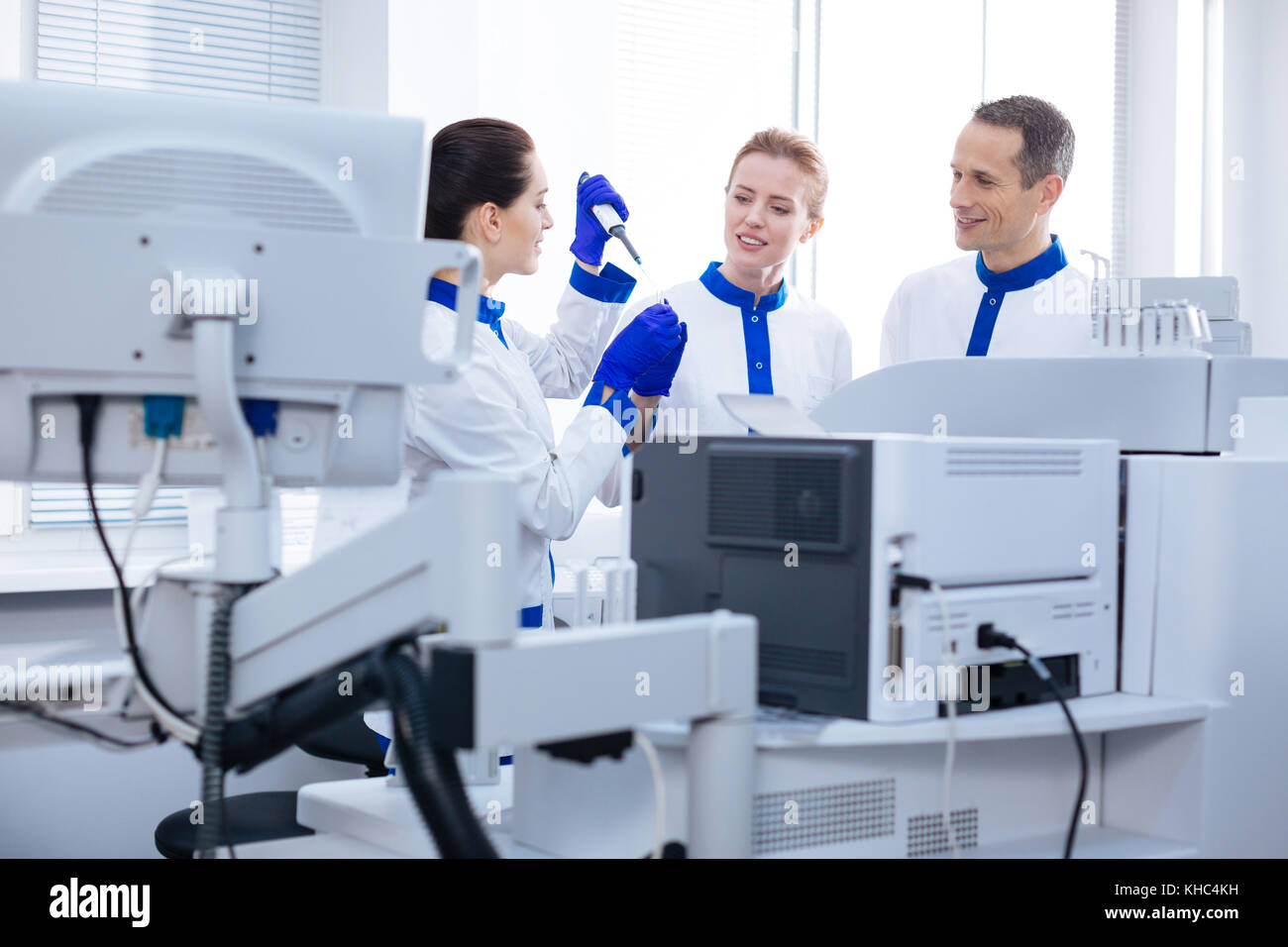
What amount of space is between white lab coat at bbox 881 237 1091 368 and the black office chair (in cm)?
130

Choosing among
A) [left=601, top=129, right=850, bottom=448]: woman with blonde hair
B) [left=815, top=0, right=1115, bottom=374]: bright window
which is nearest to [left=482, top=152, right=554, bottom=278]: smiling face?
[left=601, top=129, right=850, bottom=448]: woman with blonde hair

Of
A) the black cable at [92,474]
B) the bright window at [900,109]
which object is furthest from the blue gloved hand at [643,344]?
the bright window at [900,109]

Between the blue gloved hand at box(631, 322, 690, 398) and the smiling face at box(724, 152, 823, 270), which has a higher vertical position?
the smiling face at box(724, 152, 823, 270)

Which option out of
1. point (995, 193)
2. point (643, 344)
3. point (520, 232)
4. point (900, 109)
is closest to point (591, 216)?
point (520, 232)

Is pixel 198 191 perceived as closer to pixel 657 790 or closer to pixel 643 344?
pixel 657 790

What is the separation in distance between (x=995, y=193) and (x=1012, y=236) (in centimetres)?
9

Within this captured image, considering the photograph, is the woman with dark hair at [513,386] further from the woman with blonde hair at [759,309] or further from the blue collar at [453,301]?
the woman with blonde hair at [759,309]

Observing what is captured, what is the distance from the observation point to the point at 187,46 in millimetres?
2637

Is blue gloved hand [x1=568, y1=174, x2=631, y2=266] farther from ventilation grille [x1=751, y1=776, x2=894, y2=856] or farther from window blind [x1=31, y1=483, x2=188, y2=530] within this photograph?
ventilation grille [x1=751, y1=776, x2=894, y2=856]

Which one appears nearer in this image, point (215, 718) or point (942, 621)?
point (215, 718)

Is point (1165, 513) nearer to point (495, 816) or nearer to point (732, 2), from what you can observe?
point (495, 816)

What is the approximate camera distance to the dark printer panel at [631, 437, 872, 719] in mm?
1163
